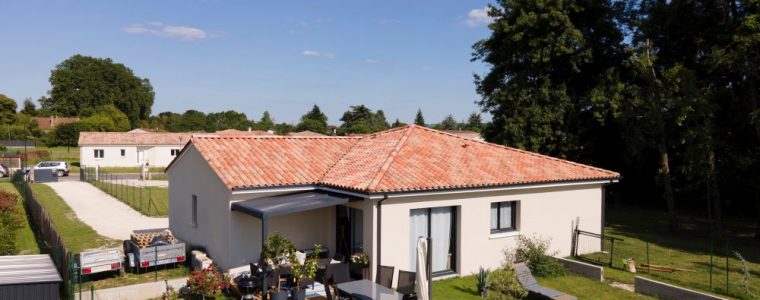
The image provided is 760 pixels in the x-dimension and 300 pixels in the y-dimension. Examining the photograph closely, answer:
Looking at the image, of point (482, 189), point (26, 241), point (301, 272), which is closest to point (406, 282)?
point (301, 272)

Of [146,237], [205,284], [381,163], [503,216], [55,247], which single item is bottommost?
[205,284]

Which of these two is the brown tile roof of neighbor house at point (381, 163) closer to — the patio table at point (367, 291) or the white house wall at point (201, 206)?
the white house wall at point (201, 206)

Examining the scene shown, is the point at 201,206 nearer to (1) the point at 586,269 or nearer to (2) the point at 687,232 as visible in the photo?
(1) the point at 586,269

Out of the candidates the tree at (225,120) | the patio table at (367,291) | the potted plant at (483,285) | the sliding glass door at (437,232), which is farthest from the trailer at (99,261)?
the tree at (225,120)

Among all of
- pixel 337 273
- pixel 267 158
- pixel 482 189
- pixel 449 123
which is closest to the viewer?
pixel 337 273

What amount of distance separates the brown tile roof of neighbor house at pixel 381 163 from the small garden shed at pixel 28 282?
466cm

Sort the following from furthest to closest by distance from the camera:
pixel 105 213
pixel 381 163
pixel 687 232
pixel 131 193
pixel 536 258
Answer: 1. pixel 131 193
2. pixel 105 213
3. pixel 687 232
4. pixel 381 163
5. pixel 536 258

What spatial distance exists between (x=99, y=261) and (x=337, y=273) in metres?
7.02

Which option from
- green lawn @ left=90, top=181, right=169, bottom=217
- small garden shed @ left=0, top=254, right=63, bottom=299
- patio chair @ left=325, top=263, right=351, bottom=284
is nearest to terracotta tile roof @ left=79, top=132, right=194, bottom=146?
green lawn @ left=90, top=181, right=169, bottom=217

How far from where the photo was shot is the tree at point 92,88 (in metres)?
107

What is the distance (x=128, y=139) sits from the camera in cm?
5919

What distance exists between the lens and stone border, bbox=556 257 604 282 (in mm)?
15383

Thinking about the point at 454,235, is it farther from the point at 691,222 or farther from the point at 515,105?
the point at 691,222

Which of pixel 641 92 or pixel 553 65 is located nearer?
pixel 641 92
